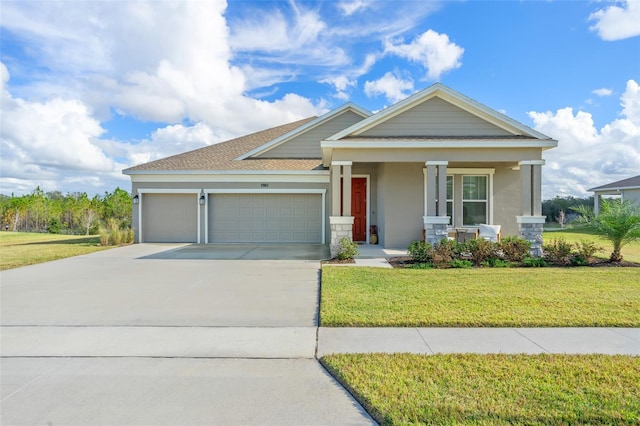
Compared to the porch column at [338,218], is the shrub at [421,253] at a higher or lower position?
lower

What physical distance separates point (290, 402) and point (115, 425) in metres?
1.34

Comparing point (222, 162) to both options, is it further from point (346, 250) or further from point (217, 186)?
point (346, 250)

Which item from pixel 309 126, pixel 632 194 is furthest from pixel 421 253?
pixel 632 194

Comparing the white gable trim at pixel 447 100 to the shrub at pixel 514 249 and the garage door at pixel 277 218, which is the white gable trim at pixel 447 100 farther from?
the garage door at pixel 277 218

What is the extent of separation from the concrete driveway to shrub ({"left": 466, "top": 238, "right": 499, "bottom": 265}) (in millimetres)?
4877

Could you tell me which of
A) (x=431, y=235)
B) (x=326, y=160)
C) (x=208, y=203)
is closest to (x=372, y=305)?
(x=431, y=235)

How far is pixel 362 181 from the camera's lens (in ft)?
47.8

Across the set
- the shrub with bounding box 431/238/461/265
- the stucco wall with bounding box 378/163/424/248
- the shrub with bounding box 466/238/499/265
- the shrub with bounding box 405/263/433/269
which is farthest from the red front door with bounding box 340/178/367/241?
the shrub with bounding box 466/238/499/265

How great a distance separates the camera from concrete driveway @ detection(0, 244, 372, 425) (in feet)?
9.39

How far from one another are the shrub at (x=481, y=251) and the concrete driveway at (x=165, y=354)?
488 centimetres

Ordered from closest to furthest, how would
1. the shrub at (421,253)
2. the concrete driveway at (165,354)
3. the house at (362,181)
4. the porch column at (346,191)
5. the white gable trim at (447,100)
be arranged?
the concrete driveway at (165,354) → the shrub at (421,253) → the porch column at (346,191) → the house at (362,181) → the white gable trim at (447,100)

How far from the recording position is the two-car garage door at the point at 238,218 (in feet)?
50.4

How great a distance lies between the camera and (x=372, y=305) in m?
5.67

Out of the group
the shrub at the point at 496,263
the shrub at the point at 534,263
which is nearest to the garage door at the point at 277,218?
the shrub at the point at 496,263
